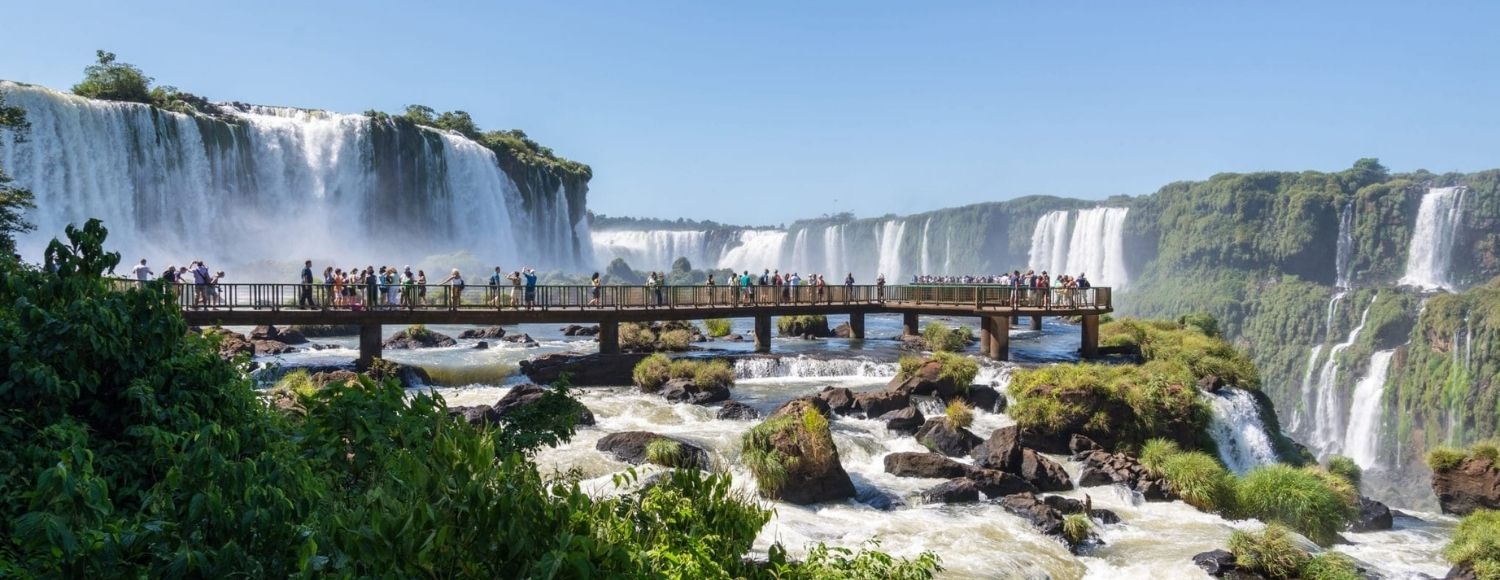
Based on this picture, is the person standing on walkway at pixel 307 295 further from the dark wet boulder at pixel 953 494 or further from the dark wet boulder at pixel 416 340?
the dark wet boulder at pixel 953 494

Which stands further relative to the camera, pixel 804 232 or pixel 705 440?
pixel 804 232

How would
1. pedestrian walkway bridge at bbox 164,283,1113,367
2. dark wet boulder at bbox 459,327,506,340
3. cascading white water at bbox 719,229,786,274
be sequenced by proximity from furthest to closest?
cascading white water at bbox 719,229,786,274
dark wet boulder at bbox 459,327,506,340
pedestrian walkway bridge at bbox 164,283,1113,367

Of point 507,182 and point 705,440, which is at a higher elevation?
point 507,182

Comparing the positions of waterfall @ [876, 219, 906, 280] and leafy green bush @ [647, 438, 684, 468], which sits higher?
waterfall @ [876, 219, 906, 280]

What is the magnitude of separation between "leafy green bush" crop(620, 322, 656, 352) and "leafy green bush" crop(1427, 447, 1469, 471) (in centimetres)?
2262

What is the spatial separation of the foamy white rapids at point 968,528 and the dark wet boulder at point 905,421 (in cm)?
29

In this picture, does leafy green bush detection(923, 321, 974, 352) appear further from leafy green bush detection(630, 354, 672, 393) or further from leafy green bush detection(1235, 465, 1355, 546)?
leafy green bush detection(1235, 465, 1355, 546)

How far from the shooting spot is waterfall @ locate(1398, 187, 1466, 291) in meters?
70.2

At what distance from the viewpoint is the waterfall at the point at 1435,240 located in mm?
70250

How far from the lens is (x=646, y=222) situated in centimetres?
14588

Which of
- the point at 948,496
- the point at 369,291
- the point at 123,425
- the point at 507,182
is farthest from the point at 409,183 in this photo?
the point at 123,425

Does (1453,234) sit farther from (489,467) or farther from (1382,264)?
(489,467)

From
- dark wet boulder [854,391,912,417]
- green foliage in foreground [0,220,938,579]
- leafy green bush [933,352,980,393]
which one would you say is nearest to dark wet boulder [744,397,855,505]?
dark wet boulder [854,391,912,417]

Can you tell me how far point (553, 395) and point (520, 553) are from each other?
440 centimetres
